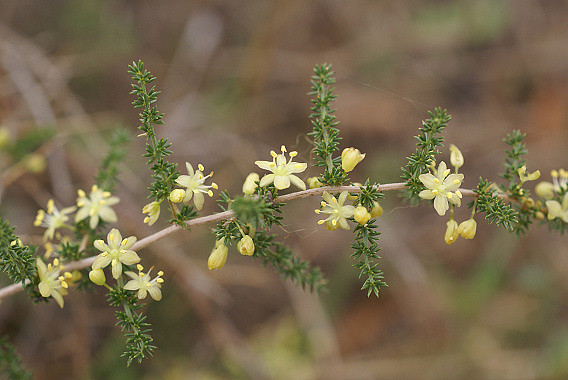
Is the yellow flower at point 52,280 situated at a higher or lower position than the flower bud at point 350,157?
lower

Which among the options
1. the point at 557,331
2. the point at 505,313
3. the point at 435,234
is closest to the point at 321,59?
the point at 435,234

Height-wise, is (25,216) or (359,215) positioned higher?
(25,216)

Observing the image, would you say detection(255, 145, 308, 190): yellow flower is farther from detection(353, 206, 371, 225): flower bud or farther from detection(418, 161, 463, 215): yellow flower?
detection(418, 161, 463, 215): yellow flower

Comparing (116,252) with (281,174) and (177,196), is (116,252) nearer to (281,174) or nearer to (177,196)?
(177,196)

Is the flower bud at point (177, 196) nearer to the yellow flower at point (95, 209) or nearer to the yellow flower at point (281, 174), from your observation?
the yellow flower at point (281, 174)

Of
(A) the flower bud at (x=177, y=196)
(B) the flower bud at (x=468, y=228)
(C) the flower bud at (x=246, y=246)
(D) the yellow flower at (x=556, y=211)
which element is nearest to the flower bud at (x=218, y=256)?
(C) the flower bud at (x=246, y=246)

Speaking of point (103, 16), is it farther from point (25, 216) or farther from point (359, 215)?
point (359, 215)

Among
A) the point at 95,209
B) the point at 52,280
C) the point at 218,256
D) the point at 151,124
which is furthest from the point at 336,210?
the point at 52,280
